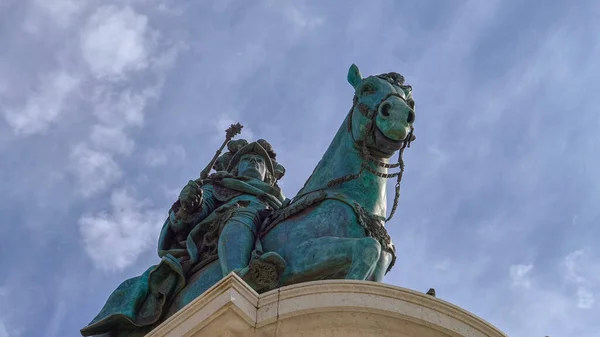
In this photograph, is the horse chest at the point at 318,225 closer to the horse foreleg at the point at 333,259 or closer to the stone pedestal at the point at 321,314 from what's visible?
the horse foreleg at the point at 333,259

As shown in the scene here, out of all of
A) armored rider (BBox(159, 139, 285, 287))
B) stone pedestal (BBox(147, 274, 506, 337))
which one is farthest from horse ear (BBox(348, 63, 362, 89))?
stone pedestal (BBox(147, 274, 506, 337))

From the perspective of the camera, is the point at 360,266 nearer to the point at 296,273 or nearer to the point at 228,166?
the point at 296,273

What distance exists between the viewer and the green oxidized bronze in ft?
24.8

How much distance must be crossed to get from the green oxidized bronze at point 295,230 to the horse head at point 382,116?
0.04 feet

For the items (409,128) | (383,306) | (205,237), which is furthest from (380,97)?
(383,306)

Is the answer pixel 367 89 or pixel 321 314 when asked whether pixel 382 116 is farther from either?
pixel 321 314

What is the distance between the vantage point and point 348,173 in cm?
903

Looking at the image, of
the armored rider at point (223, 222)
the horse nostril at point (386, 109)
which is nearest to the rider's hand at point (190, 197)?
the armored rider at point (223, 222)

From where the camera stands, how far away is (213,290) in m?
5.36

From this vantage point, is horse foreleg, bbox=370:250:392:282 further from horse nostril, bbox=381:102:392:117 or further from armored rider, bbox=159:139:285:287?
horse nostril, bbox=381:102:392:117

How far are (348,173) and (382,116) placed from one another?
76 centimetres

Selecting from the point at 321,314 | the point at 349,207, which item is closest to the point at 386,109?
the point at 349,207

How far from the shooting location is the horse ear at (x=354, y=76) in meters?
10.6

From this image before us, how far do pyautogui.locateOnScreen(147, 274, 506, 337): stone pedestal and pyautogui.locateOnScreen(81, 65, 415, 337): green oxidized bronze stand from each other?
160 cm
